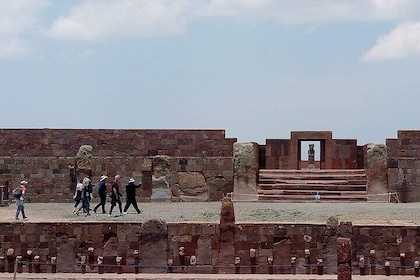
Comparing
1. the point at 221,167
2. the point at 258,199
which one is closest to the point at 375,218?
the point at 258,199

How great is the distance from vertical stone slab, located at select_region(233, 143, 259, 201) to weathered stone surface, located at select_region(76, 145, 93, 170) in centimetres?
486

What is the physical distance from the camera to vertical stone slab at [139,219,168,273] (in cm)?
1565

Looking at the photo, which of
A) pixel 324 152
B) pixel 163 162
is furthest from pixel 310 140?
pixel 163 162

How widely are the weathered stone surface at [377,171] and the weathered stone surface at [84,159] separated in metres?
9.17

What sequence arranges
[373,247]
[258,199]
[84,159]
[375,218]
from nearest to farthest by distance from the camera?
[373,247] < [375,218] < [258,199] < [84,159]

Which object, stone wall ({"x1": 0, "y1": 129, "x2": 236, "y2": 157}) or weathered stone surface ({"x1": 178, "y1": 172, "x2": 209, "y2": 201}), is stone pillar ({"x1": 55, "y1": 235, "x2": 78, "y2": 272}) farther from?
stone wall ({"x1": 0, "y1": 129, "x2": 236, "y2": 157})

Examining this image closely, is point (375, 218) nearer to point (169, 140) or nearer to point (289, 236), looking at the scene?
point (289, 236)

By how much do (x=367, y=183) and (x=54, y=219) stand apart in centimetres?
1043

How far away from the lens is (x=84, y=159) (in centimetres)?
2388

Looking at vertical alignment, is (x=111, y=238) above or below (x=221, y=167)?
below

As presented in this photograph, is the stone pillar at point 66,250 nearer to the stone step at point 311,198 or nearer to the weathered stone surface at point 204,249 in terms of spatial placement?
the weathered stone surface at point 204,249

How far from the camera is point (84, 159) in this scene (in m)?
23.9

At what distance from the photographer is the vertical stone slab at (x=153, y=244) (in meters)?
15.6

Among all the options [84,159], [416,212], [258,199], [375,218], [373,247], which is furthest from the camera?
[84,159]
